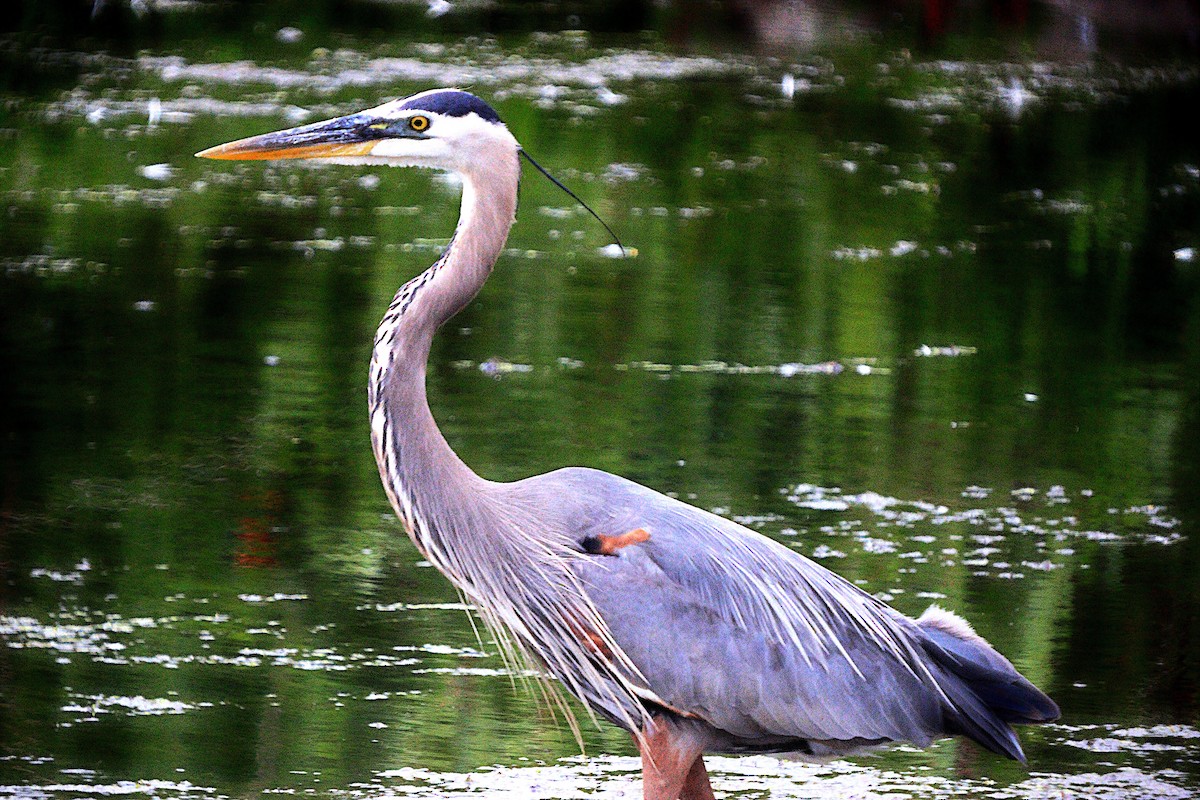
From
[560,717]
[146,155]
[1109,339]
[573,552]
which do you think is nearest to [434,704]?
[560,717]

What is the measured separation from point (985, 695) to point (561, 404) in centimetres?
371

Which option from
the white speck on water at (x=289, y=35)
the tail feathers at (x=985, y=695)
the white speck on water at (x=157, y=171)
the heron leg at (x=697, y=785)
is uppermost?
the white speck on water at (x=289, y=35)

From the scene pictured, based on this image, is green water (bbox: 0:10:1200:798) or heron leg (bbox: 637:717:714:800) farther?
green water (bbox: 0:10:1200:798)

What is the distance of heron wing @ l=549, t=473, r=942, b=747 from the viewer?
4.16m

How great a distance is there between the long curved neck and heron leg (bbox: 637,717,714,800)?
2.23 feet

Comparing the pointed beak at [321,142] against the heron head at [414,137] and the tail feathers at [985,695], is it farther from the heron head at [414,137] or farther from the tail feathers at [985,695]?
the tail feathers at [985,695]

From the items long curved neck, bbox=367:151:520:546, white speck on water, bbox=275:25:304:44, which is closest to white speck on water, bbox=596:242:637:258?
long curved neck, bbox=367:151:520:546

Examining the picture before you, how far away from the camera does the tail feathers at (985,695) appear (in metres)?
4.27

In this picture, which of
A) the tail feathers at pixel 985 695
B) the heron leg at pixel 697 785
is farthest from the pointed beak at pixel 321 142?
the tail feathers at pixel 985 695

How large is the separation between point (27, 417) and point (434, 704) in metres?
3.10

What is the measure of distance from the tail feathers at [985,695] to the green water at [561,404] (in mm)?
489

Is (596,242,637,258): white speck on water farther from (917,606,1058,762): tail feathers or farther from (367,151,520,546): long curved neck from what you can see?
(917,606,1058,762): tail feathers

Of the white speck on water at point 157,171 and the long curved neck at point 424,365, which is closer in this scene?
the long curved neck at point 424,365

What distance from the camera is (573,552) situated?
4.23m
